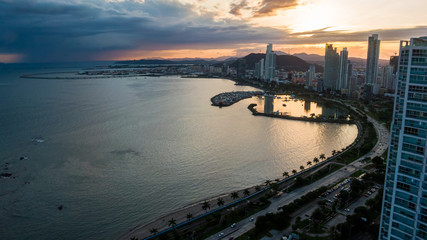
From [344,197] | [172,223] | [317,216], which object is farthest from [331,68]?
[172,223]

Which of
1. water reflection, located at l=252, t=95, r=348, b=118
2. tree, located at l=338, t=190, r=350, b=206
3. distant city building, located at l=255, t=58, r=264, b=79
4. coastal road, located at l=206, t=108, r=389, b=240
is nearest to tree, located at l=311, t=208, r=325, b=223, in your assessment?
coastal road, located at l=206, t=108, r=389, b=240

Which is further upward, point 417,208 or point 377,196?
point 417,208

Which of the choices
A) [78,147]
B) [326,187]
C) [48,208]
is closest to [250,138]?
[326,187]

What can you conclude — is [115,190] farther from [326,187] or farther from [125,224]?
[326,187]

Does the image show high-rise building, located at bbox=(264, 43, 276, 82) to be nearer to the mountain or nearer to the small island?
the small island

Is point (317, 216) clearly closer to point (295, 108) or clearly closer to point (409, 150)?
point (409, 150)
